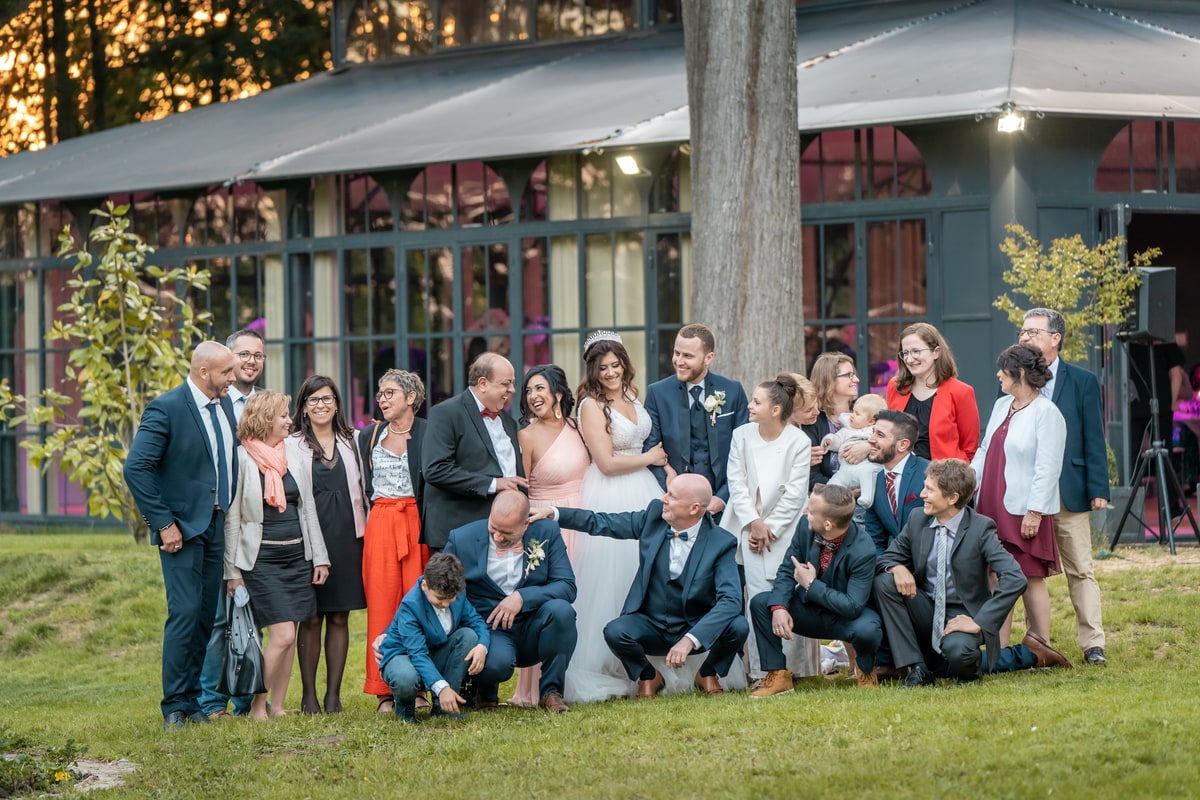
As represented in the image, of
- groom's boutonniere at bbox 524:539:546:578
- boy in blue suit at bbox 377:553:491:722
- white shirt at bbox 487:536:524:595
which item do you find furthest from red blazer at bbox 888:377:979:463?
boy in blue suit at bbox 377:553:491:722

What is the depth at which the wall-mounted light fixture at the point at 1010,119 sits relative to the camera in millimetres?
11672

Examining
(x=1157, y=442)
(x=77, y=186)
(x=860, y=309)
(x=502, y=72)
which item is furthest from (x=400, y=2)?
(x=1157, y=442)

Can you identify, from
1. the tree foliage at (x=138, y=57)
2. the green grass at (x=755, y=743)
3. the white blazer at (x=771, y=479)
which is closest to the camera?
the green grass at (x=755, y=743)

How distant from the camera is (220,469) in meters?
7.65

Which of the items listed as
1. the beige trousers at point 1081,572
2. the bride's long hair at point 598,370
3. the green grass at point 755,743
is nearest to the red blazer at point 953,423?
the beige trousers at point 1081,572

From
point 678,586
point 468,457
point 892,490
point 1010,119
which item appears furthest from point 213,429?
point 1010,119

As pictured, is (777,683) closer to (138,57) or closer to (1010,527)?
(1010,527)

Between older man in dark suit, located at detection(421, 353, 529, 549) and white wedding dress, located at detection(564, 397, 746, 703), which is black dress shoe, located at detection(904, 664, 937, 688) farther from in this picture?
older man in dark suit, located at detection(421, 353, 529, 549)

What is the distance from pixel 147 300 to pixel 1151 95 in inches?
325

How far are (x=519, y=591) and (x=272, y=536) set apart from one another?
4.05 feet

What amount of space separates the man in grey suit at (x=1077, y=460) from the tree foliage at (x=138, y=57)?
17.1 metres

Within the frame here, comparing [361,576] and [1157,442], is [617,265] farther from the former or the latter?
[361,576]

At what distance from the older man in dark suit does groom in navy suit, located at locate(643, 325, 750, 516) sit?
834 mm

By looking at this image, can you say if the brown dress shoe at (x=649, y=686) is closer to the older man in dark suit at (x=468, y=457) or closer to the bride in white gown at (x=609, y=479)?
the bride in white gown at (x=609, y=479)
